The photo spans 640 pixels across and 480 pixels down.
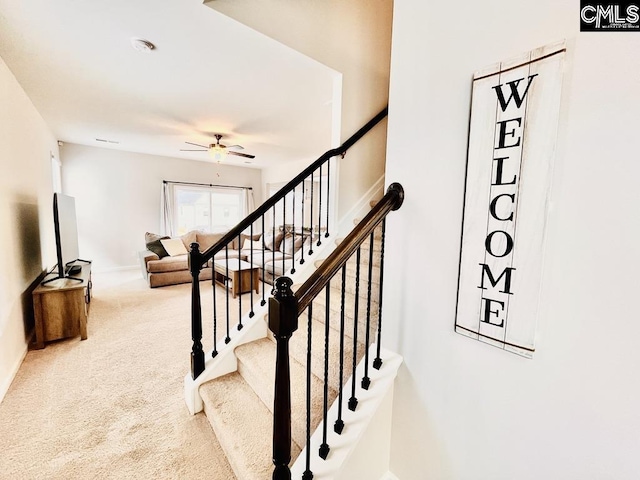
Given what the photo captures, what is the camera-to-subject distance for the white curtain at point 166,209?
6.21 meters

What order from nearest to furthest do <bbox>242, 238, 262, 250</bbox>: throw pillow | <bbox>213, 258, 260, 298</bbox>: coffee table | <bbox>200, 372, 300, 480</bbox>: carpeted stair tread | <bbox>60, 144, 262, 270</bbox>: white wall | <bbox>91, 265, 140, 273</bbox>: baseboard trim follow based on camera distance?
<bbox>200, 372, 300, 480</bbox>: carpeted stair tread → <bbox>213, 258, 260, 298</bbox>: coffee table → <bbox>60, 144, 262, 270</bbox>: white wall → <bbox>91, 265, 140, 273</bbox>: baseboard trim → <bbox>242, 238, 262, 250</bbox>: throw pillow

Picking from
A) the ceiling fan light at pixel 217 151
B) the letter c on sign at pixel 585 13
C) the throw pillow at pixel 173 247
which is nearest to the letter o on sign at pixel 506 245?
the letter c on sign at pixel 585 13

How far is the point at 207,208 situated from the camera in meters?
7.09

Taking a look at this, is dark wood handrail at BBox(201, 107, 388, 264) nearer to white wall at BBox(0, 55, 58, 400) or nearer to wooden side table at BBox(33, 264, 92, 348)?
white wall at BBox(0, 55, 58, 400)

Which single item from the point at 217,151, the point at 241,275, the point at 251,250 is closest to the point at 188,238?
the point at 217,151

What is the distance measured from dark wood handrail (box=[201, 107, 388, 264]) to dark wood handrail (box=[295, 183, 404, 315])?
822 millimetres

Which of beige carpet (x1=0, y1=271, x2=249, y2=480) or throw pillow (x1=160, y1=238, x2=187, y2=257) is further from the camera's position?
throw pillow (x1=160, y1=238, x2=187, y2=257)

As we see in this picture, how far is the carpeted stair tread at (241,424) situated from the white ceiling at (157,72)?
2.43 meters

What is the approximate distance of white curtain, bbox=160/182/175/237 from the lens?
6.21 meters

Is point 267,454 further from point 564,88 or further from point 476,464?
point 564,88

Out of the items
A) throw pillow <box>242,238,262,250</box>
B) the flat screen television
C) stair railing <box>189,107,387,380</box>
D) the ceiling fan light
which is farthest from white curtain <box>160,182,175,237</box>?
the flat screen television

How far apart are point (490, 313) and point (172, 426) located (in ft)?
6.22

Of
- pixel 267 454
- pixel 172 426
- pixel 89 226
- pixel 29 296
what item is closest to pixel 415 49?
pixel 267 454

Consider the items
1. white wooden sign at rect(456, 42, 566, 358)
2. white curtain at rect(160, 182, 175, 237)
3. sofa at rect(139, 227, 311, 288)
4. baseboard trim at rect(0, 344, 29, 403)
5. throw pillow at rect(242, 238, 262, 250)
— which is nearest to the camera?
white wooden sign at rect(456, 42, 566, 358)
